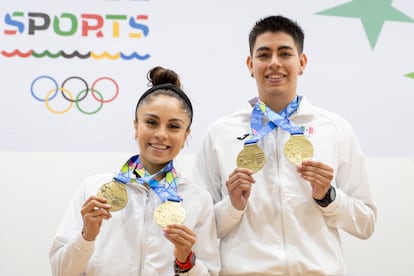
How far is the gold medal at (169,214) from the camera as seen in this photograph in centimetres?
165

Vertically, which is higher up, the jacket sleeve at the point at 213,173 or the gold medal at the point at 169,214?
the jacket sleeve at the point at 213,173

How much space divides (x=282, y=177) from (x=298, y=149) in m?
0.13

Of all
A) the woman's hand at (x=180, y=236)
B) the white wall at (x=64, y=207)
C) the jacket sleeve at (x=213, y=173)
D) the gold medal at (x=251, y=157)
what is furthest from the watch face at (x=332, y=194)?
the white wall at (x=64, y=207)

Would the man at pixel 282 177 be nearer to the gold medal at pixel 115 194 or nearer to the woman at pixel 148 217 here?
the woman at pixel 148 217

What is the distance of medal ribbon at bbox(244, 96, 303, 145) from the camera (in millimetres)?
1866

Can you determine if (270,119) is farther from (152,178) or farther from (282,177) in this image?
(152,178)

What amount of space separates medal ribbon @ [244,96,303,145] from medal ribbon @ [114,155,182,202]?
0.30 m

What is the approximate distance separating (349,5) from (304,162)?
140 centimetres

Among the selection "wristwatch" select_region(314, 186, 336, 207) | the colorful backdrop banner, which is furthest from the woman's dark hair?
the colorful backdrop banner

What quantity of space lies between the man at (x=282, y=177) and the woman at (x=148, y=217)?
13 cm

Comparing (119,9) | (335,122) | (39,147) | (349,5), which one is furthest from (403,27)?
(39,147)

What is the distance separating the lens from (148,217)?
175 cm

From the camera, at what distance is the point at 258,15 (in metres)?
2.74

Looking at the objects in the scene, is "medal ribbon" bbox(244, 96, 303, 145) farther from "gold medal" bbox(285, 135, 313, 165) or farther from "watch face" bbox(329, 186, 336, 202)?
"watch face" bbox(329, 186, 336, 202)
